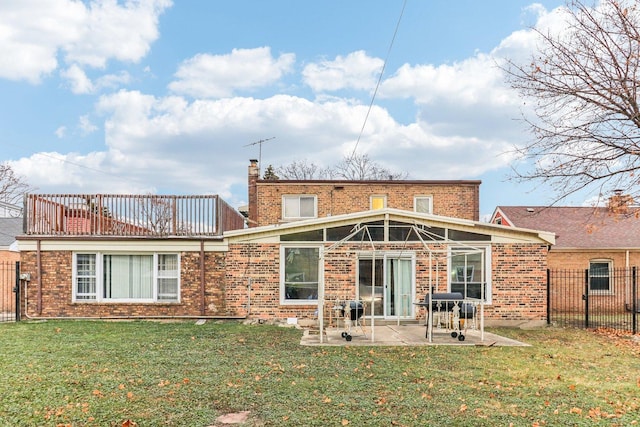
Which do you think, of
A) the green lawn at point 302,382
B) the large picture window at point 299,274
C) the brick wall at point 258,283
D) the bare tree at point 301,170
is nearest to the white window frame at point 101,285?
the brick wall at point 258,283

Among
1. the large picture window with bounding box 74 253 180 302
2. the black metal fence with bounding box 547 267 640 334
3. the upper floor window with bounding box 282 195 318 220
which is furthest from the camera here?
the upper floor window with bounding box 282 195 318 220

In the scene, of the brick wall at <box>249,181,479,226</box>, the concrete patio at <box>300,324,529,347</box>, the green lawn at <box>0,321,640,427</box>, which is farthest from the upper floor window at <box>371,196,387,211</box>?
the green lawn at <box>0,321,640,427</box>

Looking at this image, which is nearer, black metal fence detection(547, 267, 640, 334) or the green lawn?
the green lawn

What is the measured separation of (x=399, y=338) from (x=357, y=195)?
9510 millimetres

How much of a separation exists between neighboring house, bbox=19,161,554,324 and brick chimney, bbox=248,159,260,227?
18.8 ft

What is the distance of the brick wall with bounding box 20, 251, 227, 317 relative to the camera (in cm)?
1431

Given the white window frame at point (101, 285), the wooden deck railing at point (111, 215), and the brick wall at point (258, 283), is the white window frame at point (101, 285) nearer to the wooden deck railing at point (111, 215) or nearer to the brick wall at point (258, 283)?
the brick wall at point (258, 283)

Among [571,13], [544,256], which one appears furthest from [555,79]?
[544,256]

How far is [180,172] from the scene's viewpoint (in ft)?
75.5

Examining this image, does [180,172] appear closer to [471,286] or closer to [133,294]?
[133,294]

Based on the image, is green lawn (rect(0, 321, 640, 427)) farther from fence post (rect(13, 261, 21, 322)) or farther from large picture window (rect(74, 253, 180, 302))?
fence post (rect(13, 261, 21, 322))

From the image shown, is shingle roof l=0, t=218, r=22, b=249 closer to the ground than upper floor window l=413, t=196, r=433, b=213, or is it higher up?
closer to the ground

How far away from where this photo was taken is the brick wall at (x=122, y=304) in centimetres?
1431

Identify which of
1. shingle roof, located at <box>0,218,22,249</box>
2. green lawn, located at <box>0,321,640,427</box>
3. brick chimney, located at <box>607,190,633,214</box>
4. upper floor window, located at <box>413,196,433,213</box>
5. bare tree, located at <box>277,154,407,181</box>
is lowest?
green lawn, located at <box>0,321,640,427</box>
